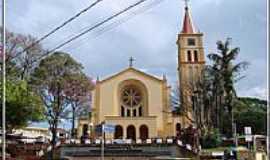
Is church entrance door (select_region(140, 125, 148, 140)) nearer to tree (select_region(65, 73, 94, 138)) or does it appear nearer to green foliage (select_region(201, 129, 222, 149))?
green foliage (select_region(201, 129, 222, 149))

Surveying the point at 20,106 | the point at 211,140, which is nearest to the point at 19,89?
the point at 20,106

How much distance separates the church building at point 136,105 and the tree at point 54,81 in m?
18.1

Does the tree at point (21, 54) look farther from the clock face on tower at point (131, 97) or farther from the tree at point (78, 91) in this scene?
the clock face on tower at point (131, 97)

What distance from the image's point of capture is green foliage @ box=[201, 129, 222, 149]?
44.2 metres

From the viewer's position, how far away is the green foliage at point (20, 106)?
32.4 metres

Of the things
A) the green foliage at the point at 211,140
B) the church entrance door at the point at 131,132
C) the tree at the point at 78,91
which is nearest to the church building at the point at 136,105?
the church entrance door at the point at 131,132

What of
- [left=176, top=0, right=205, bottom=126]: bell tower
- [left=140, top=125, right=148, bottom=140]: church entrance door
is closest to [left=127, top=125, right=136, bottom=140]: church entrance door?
[left=140, top=125, right=148, bottom=140]: church entrance door

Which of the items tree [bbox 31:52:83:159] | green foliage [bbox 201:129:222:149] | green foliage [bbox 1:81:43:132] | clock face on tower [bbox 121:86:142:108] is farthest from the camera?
clock face on tower [bbox 121:86:142:108]

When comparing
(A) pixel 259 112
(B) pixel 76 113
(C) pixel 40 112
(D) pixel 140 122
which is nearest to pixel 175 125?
(D) pixel 140 122

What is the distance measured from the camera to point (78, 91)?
141ft

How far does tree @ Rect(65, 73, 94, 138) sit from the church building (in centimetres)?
1677

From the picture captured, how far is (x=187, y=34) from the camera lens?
2675 inches

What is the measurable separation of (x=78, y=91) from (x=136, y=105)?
71.6 ft

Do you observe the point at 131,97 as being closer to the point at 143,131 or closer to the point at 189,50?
the point at 143,131
